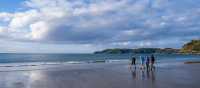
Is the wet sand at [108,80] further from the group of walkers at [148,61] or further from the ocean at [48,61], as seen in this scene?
the ocean at [48,61]

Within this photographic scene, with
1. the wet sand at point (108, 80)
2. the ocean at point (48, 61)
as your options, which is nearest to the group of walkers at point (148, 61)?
the wet sand at point (108, 80)

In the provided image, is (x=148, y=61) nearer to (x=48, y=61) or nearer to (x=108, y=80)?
(x=108, y=80)

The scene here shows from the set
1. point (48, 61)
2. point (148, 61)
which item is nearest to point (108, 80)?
point (148, 61)

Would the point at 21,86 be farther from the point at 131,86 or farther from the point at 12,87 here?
the point at 131,86

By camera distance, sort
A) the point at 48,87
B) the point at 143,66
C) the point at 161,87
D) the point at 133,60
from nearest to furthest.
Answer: the point at 161,87 → the point at 48,87 → the point at 143,66 → the point at 133,60

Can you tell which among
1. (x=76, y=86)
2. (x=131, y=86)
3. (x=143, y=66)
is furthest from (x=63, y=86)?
(x=143, y=66)

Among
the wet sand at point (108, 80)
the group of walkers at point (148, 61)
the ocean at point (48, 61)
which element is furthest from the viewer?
the ocean at point (48, 61)

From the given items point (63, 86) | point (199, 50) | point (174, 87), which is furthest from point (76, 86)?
point (199, 50)

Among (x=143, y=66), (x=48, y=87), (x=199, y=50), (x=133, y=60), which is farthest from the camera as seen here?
(x=199, y=50)

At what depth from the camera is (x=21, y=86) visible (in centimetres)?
2012

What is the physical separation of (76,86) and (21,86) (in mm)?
3869

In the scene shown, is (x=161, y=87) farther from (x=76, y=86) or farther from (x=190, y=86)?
(x=76, y=86)

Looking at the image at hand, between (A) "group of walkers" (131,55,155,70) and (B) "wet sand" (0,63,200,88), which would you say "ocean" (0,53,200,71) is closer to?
(B) "wet sand" (0,63,200,88)

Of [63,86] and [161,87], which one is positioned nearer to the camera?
[161,87]
